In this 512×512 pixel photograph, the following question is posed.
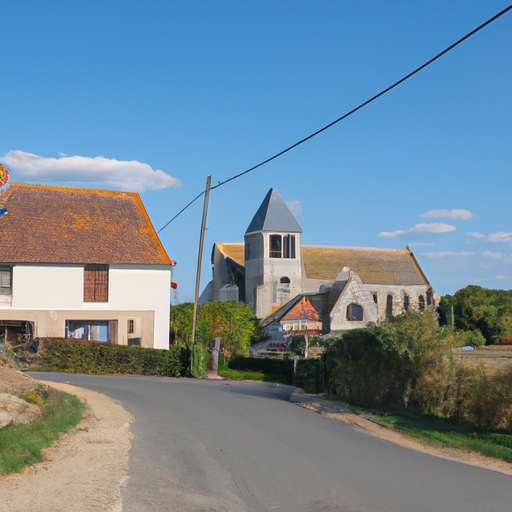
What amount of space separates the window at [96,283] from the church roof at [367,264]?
111 feet

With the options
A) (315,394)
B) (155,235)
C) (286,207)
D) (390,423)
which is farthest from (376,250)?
(390,423)

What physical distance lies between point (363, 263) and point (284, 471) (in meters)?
64.0

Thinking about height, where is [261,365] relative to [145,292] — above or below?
below

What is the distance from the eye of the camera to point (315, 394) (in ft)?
74.8

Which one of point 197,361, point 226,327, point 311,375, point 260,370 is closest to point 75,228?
point 226,327

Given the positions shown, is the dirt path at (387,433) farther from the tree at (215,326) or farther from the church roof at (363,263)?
the church roof at (363,263)

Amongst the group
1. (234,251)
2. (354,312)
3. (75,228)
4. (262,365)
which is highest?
(234,251)

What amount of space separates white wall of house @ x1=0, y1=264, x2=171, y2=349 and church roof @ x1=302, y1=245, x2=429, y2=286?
32106 millimetres

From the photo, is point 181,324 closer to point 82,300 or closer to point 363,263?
point 82,300

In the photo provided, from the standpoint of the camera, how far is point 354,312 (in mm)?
62500

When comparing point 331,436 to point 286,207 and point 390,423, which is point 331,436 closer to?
point 390,423

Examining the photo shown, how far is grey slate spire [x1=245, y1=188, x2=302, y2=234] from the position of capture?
6377 centimetres

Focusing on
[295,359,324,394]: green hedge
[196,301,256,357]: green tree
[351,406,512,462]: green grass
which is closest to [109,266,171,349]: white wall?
[196,301,256,357]: green tree

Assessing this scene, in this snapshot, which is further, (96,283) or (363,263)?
(363,263)
